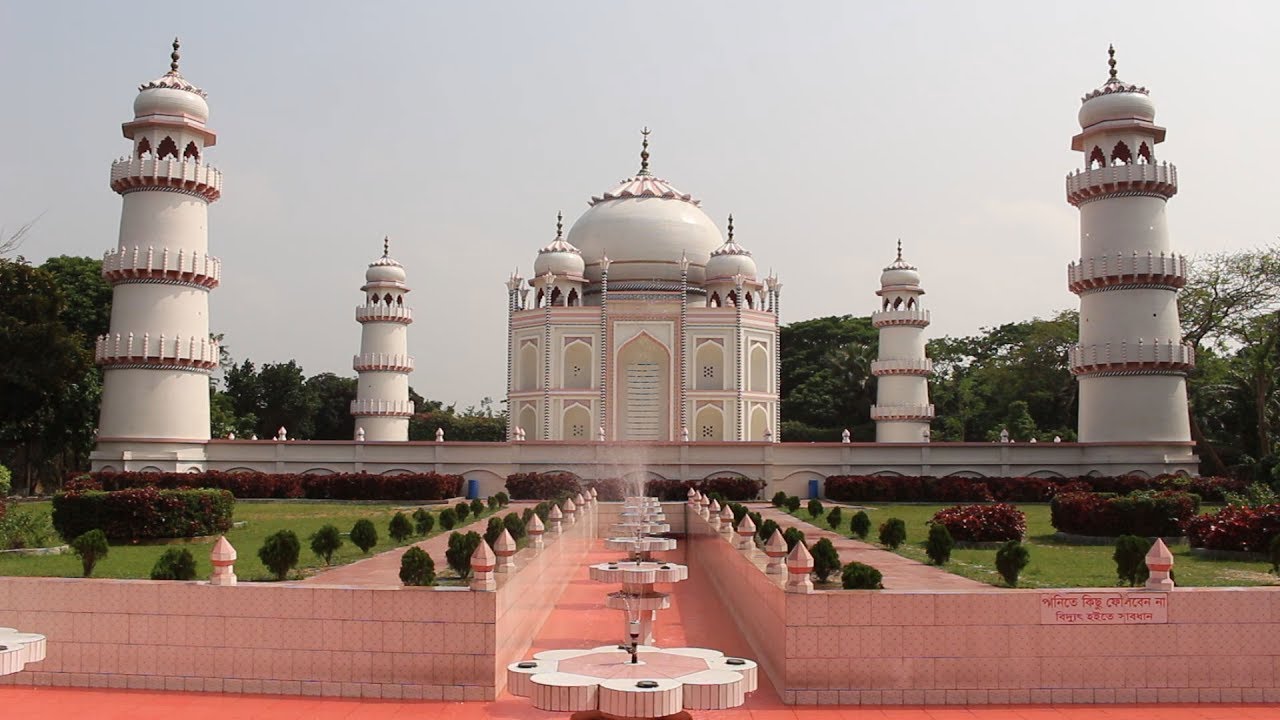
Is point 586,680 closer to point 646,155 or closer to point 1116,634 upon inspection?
point 1116,634

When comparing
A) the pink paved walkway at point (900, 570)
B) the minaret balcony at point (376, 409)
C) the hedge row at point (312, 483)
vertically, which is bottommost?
the pink paved walkway at point (900, 570)

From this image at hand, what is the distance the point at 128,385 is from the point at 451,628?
25124 millimetres

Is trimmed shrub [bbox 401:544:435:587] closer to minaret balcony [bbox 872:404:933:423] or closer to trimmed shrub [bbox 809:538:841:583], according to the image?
trimmed shrub [bbox 809:538:841:583]

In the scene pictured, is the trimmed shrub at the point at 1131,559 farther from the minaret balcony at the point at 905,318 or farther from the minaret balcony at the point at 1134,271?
the minaret balcony at the point at 905,318

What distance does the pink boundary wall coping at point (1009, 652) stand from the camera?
8.95 metres

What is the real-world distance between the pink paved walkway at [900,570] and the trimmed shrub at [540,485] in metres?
10.7

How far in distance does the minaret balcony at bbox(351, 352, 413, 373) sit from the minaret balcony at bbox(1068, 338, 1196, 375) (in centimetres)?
2530

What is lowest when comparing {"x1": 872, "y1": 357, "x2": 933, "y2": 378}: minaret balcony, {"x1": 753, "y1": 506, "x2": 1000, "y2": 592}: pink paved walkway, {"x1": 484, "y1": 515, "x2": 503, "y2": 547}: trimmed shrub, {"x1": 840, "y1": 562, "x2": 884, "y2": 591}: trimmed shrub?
{"x1": 753, "y1": 506, "x2": 1000, "y2": 592}: pink paved walkway

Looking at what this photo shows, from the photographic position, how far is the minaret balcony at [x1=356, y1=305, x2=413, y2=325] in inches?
1804

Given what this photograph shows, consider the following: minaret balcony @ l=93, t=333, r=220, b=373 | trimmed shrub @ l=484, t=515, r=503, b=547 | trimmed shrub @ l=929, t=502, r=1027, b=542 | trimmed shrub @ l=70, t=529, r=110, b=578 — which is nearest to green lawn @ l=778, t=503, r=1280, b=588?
trimmed shrub @ l=929, t=502, r=1027, b=542

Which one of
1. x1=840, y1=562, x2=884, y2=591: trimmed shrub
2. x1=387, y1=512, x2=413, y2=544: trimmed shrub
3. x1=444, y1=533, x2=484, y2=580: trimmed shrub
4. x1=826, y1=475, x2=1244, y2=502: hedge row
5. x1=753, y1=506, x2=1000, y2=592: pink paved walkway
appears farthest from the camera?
x1=826, y1=475, x2=1244, y2=502: hedge row

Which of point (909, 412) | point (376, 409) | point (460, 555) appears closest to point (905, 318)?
point (909, 412)

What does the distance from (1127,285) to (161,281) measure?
25791mm

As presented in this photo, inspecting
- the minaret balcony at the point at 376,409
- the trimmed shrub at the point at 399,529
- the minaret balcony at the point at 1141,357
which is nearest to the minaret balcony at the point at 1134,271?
the minaret balcony at the point at 1141,357
